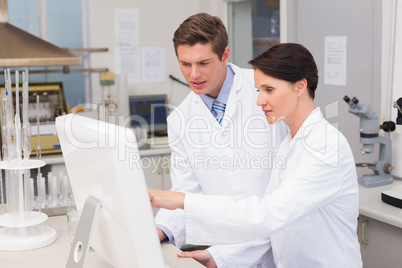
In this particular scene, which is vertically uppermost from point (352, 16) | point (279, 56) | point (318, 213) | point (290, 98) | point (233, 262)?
point (352, 16)

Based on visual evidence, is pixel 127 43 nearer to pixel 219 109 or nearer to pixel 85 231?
pixel 219 109

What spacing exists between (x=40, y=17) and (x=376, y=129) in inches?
109

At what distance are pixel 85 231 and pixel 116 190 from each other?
0.76 feet

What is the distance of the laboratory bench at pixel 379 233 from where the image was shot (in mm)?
2260

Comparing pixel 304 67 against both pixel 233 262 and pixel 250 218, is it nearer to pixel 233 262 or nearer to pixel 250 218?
pixel 250 218

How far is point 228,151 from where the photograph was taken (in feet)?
6.43

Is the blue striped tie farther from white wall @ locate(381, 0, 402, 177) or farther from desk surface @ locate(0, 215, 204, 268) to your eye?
white wall @ locate(381, 0, 402, 177)

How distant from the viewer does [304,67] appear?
5.18 ft

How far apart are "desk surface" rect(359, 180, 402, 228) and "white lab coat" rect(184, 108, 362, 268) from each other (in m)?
0.67

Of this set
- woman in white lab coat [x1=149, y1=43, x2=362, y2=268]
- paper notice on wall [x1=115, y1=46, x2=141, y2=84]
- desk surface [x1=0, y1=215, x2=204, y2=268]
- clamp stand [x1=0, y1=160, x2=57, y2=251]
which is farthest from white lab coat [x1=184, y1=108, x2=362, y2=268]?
paper notice on wall [x1=115, y1=46, x2=141, y2=84]

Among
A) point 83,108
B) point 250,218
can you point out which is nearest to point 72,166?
point 250,218

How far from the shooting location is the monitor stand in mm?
1251

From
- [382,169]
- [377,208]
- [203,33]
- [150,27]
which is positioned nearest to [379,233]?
[377,208]

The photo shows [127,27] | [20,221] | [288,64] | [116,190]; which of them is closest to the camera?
[116,190]
